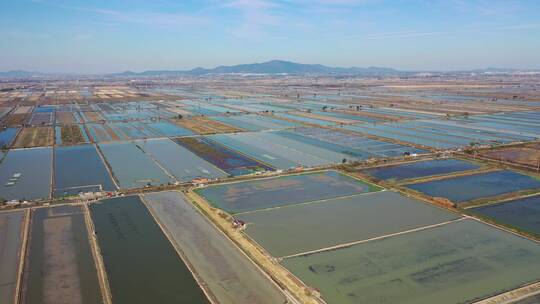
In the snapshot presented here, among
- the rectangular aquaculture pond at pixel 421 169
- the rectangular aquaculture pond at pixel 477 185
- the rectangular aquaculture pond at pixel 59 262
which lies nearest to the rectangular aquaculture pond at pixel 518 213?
the rectangular aquaculture pond at pixel 477 185

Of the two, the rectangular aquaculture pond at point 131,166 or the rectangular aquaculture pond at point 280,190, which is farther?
the rectangular aquaculture pond at point 131,166

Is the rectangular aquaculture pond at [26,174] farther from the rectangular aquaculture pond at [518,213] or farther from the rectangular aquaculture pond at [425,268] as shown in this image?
the rectangular aquaculture pond at [518,213]

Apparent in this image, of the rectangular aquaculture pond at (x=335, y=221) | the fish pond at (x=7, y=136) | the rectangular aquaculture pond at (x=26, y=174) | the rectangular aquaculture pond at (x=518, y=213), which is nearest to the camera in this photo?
the rectangular aquaculture pond at (x=335, y=221)

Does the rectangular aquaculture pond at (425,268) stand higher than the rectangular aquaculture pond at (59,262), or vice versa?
the rectangular aquaculture pond at (425,268)

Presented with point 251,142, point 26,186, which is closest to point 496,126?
point 251,142

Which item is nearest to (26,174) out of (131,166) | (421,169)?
(131,166)

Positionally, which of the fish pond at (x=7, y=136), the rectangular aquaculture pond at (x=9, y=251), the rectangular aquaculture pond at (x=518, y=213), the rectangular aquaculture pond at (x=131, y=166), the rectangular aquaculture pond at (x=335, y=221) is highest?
the fish pond at (x=7, y=136)
